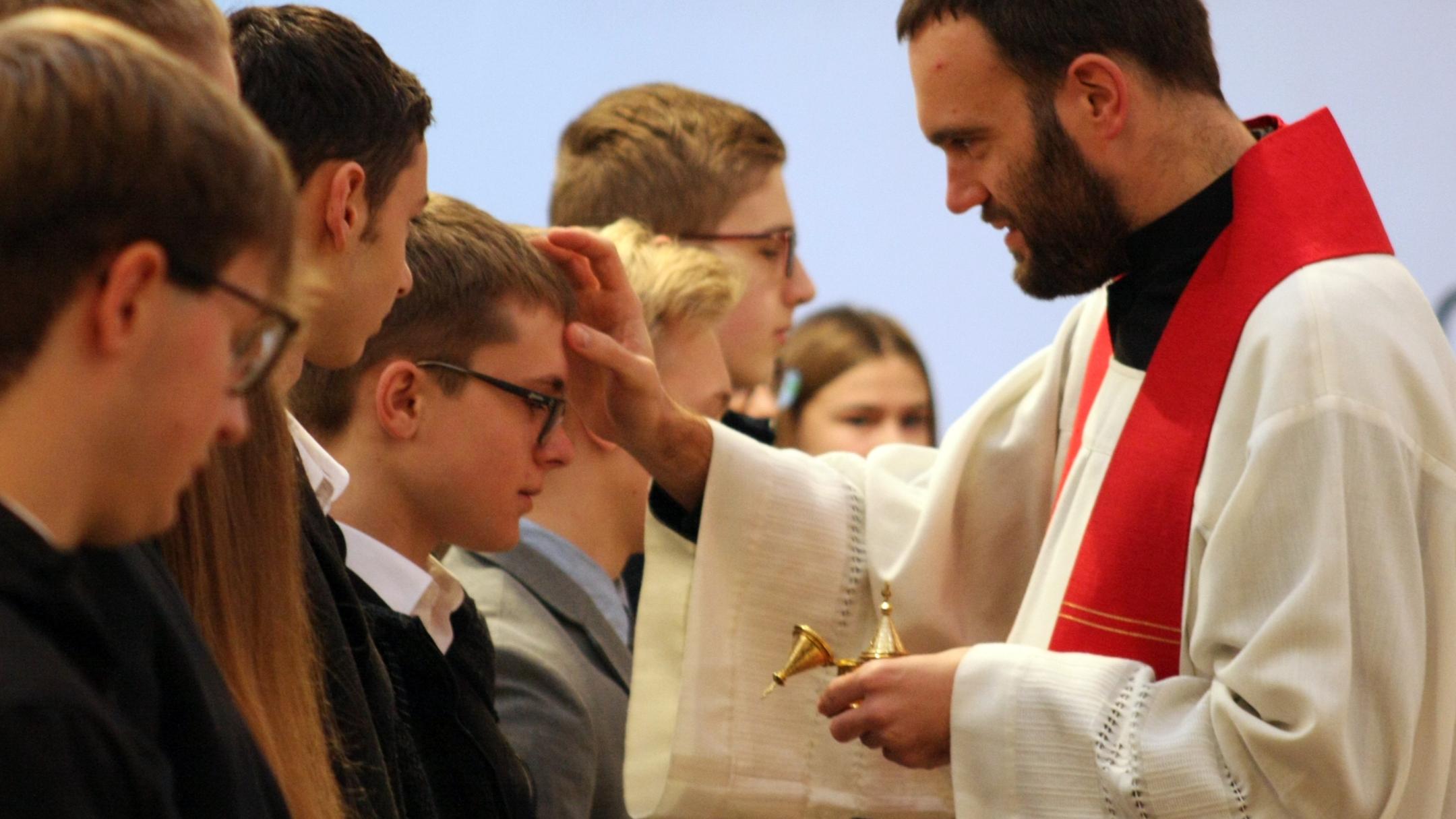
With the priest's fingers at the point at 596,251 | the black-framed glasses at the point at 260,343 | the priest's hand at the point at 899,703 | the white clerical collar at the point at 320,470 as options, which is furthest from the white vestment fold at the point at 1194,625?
the black-framed glasses at the point at 260,343

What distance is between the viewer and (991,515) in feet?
10.3

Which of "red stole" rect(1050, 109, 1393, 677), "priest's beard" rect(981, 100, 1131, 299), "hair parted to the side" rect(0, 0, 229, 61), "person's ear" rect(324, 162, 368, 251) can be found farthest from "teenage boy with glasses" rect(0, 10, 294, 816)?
"priest's beard" rect(981, 100, 1131, 299)

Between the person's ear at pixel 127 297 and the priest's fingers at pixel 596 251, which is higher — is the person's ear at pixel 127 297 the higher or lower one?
the higher one

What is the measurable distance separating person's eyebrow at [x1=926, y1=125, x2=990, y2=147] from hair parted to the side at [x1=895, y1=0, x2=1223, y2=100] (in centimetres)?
11

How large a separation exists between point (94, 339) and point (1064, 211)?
201cm

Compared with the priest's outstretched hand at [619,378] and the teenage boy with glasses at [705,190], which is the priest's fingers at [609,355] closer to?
the priest's outstretched hand at [619,378]

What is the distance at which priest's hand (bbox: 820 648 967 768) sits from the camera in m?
2.54

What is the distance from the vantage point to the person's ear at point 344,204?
216cm

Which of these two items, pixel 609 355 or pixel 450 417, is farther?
pixel 609 355

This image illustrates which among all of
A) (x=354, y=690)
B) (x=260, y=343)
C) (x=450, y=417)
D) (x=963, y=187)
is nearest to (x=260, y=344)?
(x=260, y=343)

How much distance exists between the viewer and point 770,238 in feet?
13.6

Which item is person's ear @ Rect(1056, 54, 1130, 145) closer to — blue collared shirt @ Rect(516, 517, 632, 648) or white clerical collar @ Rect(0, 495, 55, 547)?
blue collared shirt @ Rect(516, 517, 632, 648)

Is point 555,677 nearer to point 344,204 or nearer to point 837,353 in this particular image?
point 344,204

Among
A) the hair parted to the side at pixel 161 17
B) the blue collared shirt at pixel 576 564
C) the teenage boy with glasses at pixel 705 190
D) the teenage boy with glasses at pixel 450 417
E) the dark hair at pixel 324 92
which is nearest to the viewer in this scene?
the hair parted to the side at pixel 161 17
